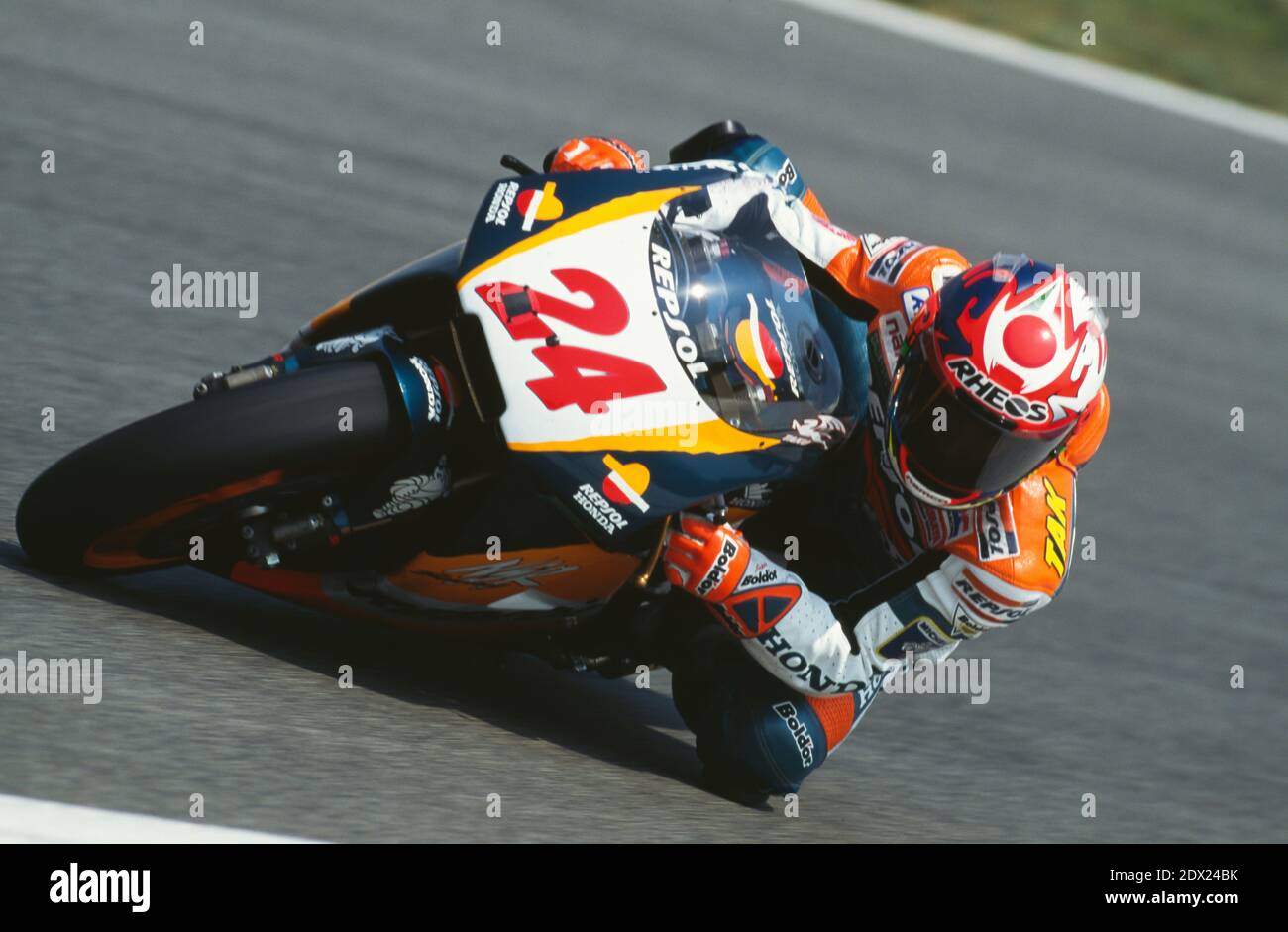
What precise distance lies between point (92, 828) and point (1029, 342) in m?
2.10

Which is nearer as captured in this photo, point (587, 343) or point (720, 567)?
point (587, 343)

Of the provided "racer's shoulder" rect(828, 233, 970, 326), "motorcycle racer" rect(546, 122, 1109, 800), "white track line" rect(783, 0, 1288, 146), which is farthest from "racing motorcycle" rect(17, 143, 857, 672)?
"white track line" rect(783, 0, 1288, 146)

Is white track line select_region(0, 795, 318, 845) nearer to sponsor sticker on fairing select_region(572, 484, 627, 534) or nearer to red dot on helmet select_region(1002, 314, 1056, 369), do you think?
sponsor sticker on fairing select_region(572, 484, 627, 534)

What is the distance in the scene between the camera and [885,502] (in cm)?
420

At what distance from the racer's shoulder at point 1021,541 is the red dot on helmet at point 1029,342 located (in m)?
0.38

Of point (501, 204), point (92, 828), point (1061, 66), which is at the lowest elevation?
point (92, 828)

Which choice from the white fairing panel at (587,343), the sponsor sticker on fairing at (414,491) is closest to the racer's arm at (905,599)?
the white fairing panel at (587,343)

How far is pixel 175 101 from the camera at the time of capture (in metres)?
7.34

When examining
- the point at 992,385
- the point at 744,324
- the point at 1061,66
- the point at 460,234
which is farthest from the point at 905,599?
the point at 1061,66

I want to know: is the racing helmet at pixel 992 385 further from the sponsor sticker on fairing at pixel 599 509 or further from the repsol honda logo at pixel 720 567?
the sponsor sticker on fairing at pixel 599 509

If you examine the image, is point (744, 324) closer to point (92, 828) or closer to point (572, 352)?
point (572, 352)

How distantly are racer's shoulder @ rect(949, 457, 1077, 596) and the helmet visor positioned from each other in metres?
0.16

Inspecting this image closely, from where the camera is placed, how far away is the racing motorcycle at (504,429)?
3.48 m
